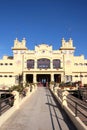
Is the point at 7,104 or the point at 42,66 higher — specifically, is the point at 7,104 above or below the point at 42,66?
below

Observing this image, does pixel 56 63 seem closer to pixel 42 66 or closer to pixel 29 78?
pixel 42 66

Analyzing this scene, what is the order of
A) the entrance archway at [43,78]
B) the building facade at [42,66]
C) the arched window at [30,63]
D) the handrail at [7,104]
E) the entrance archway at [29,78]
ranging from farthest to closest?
1. the entrance archway at [43,78]
2. the entrance archway at [29,78]
3. the arched window at [30,63]
4. the building facade at [42,66]
5. the handrail at [7,104]

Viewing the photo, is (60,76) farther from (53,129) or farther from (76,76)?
(53,129)

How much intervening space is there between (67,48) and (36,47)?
1006 cm

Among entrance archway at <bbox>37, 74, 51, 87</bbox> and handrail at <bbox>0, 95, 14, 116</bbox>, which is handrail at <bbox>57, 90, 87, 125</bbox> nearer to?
handrail at <bbox>0, 95, 14, 116</bbox>

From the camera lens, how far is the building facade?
67.9 m

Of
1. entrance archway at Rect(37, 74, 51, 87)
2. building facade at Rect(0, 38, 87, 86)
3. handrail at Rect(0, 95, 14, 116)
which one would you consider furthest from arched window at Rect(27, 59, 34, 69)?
handrail at Rect(0, 95, 14, 116)

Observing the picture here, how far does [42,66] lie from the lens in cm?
6862

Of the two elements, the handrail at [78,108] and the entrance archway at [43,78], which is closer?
the handrail at [78,108]

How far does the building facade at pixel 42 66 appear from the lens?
6794 centimetres

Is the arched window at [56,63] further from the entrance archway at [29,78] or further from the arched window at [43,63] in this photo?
the entrance archway at [29,78]

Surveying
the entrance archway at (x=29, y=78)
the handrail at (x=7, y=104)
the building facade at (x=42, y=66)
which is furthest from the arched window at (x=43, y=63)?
the handrail at (x=7, y=104)

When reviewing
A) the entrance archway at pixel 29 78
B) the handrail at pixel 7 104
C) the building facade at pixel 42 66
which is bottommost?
the handrail at pixel 7 104

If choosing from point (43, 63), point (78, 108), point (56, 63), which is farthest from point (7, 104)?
point (56, 63)
